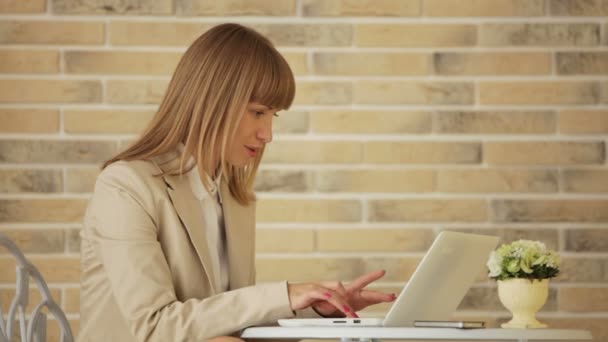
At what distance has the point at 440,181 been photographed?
129 inches

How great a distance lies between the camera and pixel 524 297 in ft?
7.89

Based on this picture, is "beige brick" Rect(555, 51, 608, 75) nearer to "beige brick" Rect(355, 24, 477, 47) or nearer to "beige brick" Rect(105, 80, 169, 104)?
"beige brick" Rect(355, 24, 477, 47)

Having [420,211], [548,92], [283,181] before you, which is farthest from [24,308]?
[548,92]

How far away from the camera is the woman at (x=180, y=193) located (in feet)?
6.77

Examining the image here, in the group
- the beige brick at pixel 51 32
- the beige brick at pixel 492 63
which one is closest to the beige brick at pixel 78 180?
the beige brick at pixel 51 32

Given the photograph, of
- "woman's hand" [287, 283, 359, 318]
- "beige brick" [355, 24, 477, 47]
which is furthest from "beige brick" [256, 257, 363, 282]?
"woman's hand" [287, 283, 359, 318]

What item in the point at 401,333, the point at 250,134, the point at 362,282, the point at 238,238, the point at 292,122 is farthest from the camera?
the point at 292,122

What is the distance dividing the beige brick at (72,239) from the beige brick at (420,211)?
95cm

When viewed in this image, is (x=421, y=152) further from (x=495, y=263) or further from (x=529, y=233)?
(x=495, y=263)

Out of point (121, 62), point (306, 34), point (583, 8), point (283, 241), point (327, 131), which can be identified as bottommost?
point (283, 241)

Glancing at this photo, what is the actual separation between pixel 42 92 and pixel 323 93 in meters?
0.91

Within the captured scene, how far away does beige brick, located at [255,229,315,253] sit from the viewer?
3266 millimetres

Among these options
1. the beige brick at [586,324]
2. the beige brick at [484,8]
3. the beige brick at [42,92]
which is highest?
the beige brick at [484,8]

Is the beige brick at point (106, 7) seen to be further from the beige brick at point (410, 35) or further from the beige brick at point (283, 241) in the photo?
the beige brick at point (283, 241)
